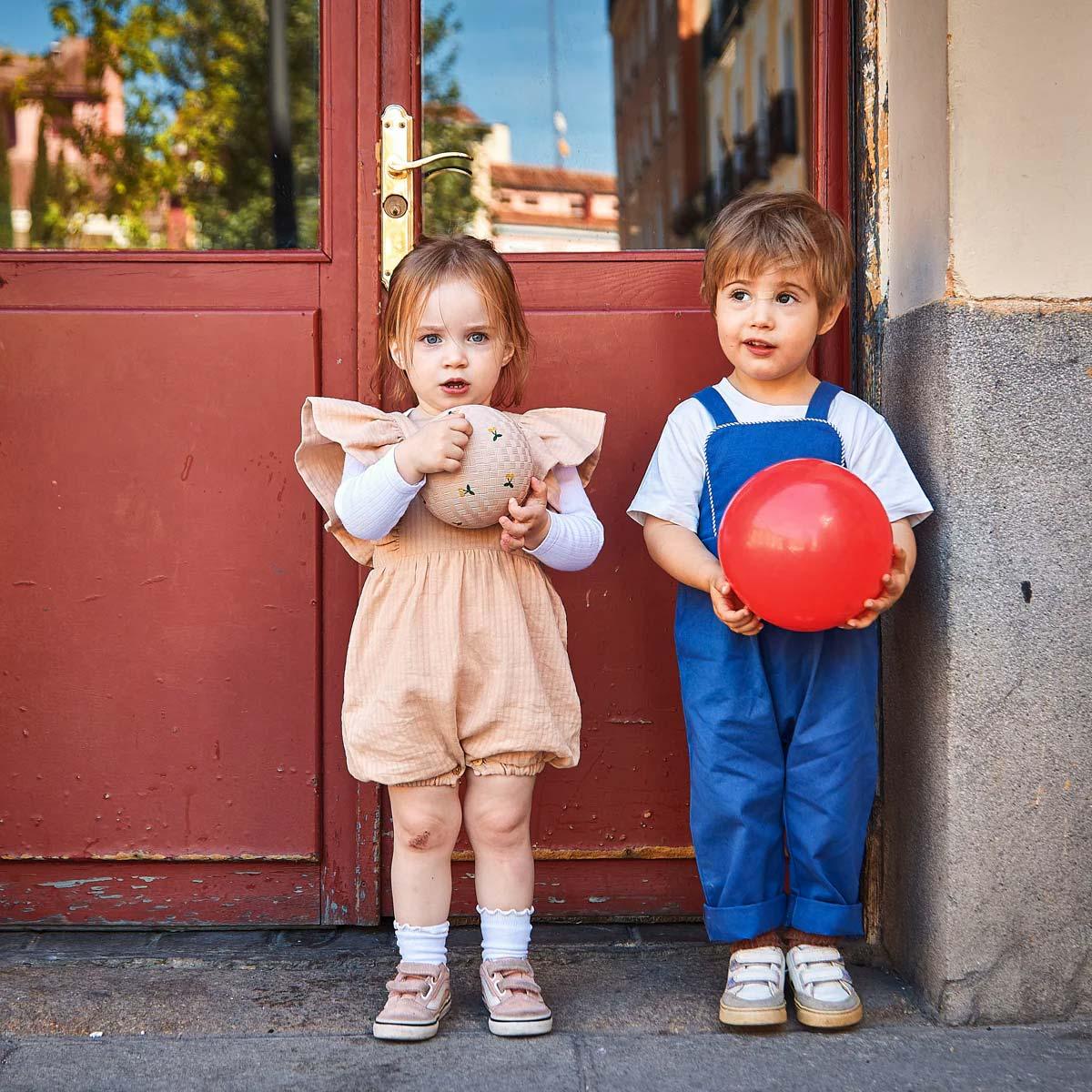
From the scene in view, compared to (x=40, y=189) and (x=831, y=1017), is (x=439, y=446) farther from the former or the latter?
(x=40, y=189)

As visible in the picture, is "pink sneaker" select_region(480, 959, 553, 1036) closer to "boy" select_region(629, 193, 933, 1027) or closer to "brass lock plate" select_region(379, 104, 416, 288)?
"boy" select_region(629, 193, 933, 1027)

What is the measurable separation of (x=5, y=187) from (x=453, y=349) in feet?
4.52

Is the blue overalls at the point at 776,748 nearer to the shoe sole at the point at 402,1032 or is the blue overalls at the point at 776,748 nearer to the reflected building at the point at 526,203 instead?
the shoe sole at the point at 402,1032

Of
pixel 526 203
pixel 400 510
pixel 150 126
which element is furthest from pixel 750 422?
pixel 150 126

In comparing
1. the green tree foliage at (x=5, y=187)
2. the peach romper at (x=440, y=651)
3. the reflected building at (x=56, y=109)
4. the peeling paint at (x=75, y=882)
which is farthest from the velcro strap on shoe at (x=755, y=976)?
the green tree foliage at (x=5, y=187)

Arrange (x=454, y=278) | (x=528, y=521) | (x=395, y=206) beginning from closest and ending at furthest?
(x=528, y=521)
(x=454, y=278)
(x=395, y=206)

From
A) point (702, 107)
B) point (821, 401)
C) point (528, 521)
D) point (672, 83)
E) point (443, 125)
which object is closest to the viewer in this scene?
point (528, 521)

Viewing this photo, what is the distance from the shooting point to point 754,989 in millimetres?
2418

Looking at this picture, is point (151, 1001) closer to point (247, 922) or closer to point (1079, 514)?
point (247, 922)

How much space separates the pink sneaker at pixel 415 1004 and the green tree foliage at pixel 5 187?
188 cm

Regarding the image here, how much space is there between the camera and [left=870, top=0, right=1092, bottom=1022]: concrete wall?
2.39 meters

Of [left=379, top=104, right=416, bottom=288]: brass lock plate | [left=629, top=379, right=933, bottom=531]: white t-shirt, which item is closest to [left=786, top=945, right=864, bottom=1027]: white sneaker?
[left=629, top=379, right=933, bottom=531]: white t-shirt

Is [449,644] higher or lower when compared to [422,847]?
higher

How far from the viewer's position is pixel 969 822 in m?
2.41
